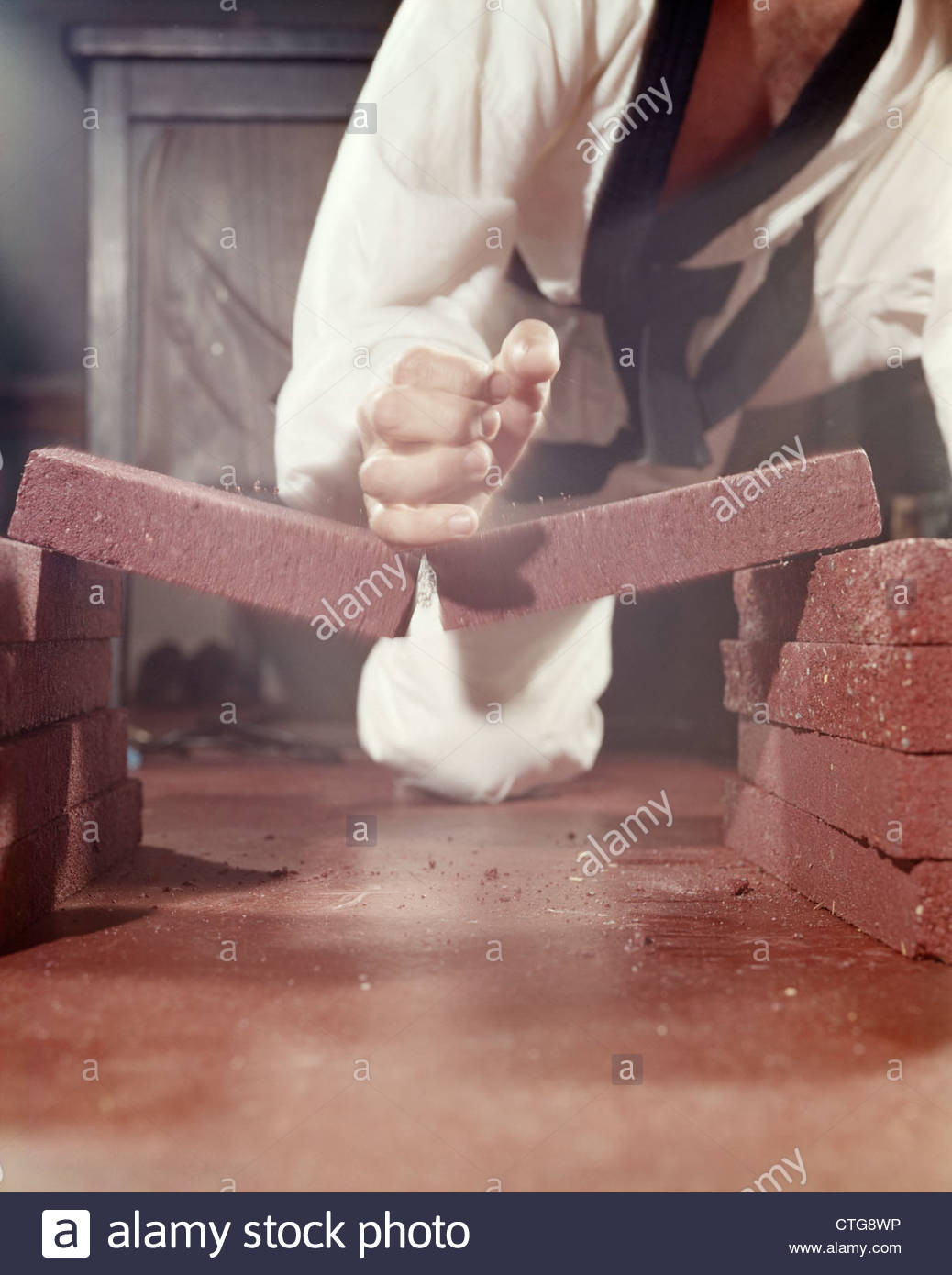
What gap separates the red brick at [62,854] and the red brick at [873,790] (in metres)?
0.77

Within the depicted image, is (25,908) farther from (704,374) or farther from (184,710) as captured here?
(184,710)

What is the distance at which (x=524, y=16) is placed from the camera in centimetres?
153

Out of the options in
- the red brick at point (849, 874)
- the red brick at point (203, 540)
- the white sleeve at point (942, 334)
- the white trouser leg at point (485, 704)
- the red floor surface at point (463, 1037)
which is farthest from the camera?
the white trouser leg at point (485, 704)

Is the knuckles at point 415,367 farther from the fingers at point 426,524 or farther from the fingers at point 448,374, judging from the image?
the fingers at point 426,524

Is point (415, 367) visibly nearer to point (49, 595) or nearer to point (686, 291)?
point (49, 595)

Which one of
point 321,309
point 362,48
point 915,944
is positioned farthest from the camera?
point 362,48

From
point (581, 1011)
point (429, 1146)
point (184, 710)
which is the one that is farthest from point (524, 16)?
point (184, 710)

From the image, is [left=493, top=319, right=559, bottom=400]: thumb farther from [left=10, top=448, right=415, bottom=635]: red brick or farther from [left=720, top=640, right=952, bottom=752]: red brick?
[left=720, top=640, right=952, bottom=752]: red brick

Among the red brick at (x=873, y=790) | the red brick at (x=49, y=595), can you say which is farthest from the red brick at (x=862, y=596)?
the red brick at (x=49, y=595)

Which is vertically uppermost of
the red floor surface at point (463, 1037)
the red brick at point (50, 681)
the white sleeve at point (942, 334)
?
the white sleeve at point (942, 334)

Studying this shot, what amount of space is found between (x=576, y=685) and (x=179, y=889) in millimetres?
1074

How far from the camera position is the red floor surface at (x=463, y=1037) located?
0.55 metres

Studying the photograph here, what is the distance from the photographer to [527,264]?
1.93m

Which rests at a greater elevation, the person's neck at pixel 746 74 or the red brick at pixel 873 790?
the person's neck at pixel 746 74
